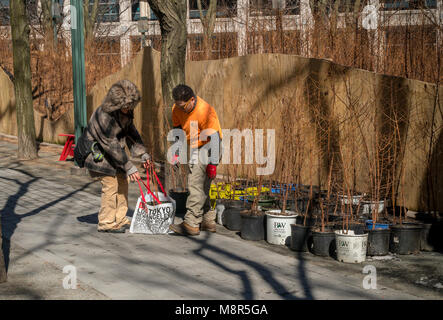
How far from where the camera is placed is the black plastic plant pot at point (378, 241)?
6.30 metres

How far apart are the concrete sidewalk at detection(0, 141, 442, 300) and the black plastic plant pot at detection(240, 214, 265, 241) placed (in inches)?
5.2

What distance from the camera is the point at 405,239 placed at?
6422 mm

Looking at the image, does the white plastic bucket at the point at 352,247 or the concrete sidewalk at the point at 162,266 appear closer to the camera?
the concrete sidewalk at the point at 162,266

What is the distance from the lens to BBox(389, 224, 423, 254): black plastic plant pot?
6.43 m

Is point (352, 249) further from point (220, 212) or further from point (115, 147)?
point (115, 147)

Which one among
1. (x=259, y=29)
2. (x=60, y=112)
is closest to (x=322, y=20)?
(x=259, y=29)

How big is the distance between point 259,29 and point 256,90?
168 cm

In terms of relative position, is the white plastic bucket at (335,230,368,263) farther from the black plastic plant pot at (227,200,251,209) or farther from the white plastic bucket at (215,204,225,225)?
the white plastic bucket at (215,204,225,225)

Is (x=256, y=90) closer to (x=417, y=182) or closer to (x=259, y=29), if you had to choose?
(x=259, y=29)

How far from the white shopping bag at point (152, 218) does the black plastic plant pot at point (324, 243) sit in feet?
5.63

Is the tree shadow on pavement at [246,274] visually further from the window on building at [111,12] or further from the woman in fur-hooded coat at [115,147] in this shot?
the window on building at [111,12]

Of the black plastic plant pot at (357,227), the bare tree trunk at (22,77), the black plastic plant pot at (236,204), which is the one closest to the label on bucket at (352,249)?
the black plastic plant pot at (357,227)

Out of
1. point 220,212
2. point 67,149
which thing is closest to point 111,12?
point 67,149

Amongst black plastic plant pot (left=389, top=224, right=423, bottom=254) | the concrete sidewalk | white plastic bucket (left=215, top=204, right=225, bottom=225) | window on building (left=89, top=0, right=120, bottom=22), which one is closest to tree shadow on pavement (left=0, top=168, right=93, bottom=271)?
the concrete sidewalk
